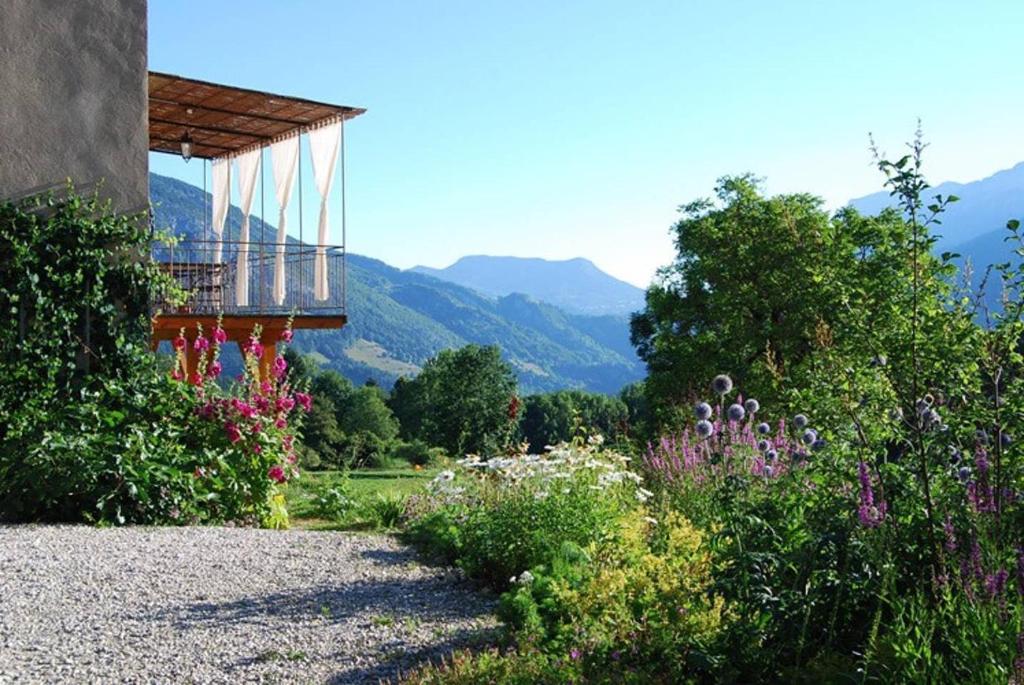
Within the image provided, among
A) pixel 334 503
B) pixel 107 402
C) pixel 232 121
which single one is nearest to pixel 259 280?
pixel 232 121

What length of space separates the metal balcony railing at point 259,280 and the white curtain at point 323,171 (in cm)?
7

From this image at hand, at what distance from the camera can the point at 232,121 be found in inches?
538

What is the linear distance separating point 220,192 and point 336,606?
1255 centimetres

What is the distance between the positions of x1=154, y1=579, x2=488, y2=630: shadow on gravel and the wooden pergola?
20.4 ft

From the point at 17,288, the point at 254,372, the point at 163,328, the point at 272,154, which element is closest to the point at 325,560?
the point at 254,372

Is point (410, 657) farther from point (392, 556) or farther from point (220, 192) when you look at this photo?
point (220, 192)

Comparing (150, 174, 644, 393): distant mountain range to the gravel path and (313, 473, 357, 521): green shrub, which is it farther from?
the gravel path

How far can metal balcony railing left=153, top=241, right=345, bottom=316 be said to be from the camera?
13414 millimetres

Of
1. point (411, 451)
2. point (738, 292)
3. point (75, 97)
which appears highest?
point (75, 97)

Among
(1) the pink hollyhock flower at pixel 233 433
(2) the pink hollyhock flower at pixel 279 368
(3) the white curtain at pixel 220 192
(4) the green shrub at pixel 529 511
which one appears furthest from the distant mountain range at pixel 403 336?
(4) the green shrub at pixel 529 511

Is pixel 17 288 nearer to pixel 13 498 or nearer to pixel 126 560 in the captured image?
pixel 13 498

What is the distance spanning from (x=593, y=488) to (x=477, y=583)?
820 mm

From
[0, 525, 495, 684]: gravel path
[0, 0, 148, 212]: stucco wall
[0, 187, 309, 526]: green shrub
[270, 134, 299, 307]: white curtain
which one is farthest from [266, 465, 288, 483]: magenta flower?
[270, 134, 299, 307]: white curtain

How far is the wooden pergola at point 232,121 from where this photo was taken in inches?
459
